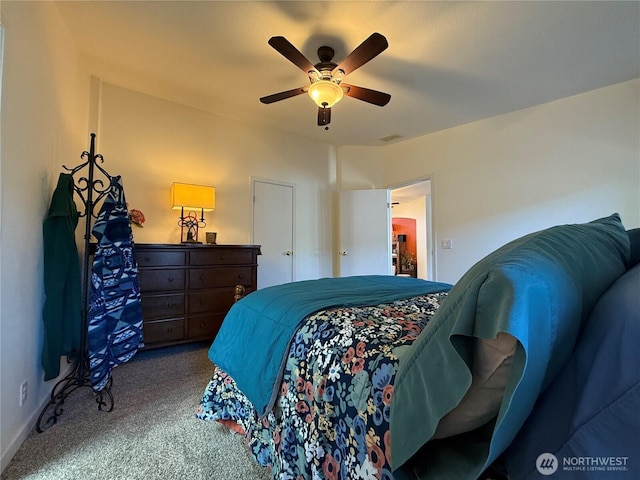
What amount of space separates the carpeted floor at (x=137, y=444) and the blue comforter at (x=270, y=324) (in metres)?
0.42

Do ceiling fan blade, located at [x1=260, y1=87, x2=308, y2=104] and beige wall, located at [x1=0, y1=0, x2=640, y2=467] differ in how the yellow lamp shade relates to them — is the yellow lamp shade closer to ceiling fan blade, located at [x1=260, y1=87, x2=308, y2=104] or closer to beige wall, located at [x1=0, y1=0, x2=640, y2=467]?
beige wall, located at [x1=0, y1=0, x2=640, y2=467]

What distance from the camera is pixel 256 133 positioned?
154 inches

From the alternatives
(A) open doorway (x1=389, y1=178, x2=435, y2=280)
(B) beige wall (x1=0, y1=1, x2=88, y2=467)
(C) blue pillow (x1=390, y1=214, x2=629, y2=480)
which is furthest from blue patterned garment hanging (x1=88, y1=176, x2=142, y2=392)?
(A) open doorway (x1=389, y1=178, x2=435, y2=280)

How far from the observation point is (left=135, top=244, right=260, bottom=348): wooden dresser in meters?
2.68

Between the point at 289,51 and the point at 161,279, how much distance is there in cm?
220

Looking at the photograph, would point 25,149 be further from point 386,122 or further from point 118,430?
point 386,122

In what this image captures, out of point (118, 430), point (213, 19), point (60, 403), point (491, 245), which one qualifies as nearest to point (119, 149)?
point (213, 19)

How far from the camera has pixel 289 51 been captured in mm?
2016

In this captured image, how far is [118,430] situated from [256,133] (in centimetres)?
337

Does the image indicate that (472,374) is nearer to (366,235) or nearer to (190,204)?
(190,204)

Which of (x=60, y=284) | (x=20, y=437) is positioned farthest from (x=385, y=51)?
(x=20, y=437)

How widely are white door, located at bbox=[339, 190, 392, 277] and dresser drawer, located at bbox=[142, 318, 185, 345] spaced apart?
7.65 ft

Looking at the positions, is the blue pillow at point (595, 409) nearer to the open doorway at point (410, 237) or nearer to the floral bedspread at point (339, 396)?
the floral bedspread at point (339, 396)

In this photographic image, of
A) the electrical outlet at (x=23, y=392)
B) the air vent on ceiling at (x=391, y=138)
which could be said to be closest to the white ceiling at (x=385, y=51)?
the air vent on ceiling at (x=391, y=138)
